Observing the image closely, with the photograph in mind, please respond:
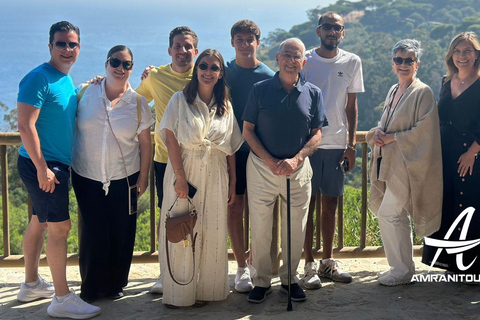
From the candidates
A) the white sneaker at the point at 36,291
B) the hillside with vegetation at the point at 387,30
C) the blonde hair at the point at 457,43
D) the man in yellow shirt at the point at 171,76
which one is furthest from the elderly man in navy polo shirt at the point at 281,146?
the hillside with vegetation at the point at 387,30

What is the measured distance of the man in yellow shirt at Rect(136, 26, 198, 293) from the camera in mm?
3758

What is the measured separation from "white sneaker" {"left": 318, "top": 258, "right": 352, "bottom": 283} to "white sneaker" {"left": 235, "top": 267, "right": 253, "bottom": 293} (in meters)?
0.52

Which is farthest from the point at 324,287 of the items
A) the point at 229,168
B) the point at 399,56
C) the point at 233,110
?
the point at 399,56

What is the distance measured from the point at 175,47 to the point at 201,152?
2.26 ft

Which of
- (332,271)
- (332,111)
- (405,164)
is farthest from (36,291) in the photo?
(405,164)

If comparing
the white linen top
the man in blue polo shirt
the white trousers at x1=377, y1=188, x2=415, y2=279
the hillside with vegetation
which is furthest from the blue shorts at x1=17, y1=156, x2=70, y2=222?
the hillside with vegetation

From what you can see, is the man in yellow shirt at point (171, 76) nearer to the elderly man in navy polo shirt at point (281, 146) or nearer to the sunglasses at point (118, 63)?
the sunglasses at point (118, 63)

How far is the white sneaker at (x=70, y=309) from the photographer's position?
11.5ft

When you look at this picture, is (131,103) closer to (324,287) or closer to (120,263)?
(120,263)

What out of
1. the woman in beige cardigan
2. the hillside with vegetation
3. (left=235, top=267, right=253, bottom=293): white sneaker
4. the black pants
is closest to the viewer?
the black pants

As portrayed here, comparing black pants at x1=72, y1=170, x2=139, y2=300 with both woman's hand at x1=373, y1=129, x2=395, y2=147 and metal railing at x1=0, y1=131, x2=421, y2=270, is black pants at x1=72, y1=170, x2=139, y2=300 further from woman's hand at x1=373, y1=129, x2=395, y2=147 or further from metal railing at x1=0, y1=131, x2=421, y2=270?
woman's hand at x1=373, y1=129, x2=395, y2=147

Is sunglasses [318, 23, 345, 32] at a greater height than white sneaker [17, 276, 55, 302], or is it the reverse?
sunglasses [318, 23, 345, 32]

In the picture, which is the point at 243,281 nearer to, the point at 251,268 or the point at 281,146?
the point at 251,268

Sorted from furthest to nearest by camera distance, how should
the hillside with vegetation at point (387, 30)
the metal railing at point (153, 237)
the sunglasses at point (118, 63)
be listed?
1. the hillside with vegetation at point (387, 30)
2. the metal railing at point (153, 237)
3. the sunglasses at point (118, 63)
